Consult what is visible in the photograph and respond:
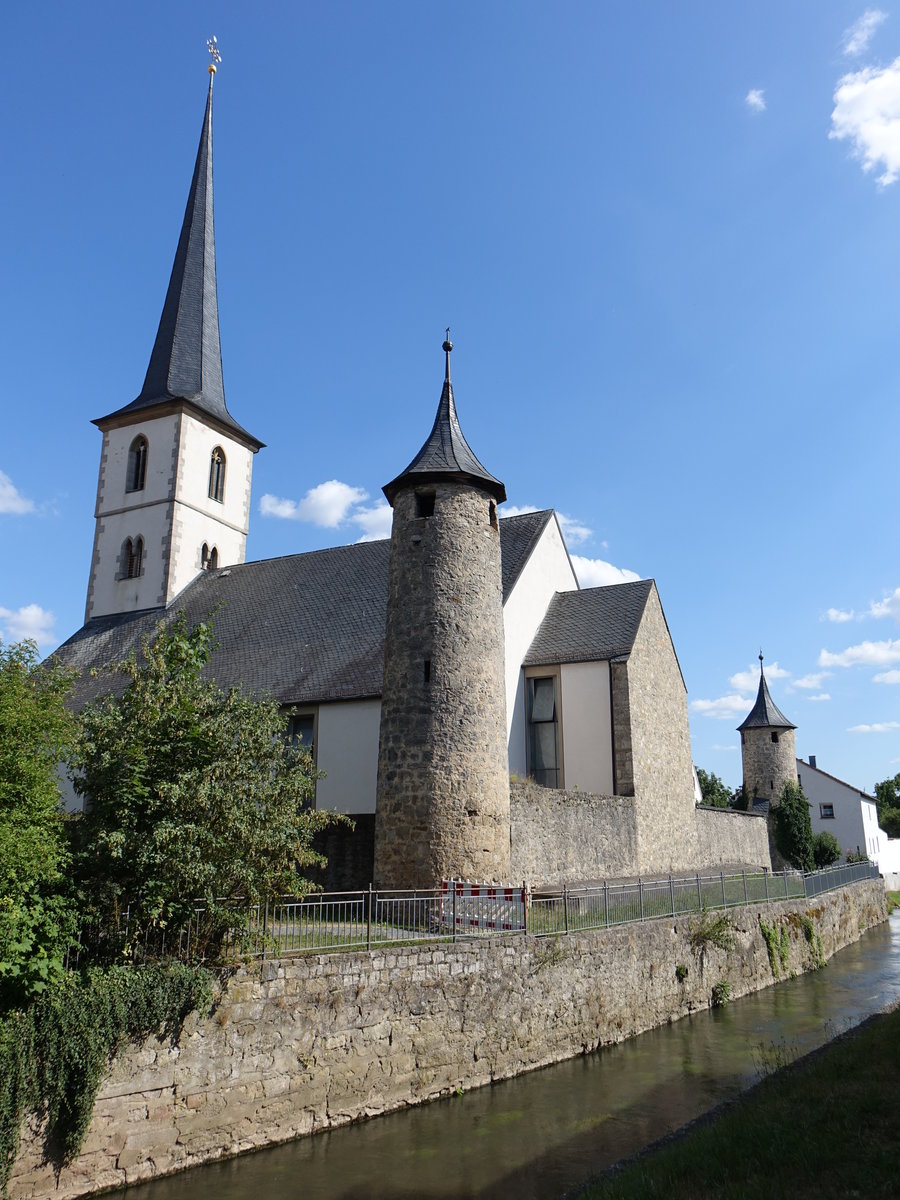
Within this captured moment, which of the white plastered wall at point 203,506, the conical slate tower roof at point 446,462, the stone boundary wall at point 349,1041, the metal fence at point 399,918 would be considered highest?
the white plastered wall at point 203,506

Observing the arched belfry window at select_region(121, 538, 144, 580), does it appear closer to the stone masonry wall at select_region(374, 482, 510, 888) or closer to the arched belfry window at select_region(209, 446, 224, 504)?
the arched belfry window at select_region(209, 446, 224, 504)

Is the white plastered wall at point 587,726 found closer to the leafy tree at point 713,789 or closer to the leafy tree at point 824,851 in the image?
the leafy tree at point 824,851

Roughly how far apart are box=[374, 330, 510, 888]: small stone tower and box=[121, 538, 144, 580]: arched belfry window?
17741 millimetres

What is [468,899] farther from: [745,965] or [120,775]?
[745,965]

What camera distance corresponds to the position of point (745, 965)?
19.3 m

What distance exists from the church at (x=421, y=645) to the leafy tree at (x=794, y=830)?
7.72m

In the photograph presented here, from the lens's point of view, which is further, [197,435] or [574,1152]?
[197,435]

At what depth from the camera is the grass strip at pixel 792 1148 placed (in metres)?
6.36

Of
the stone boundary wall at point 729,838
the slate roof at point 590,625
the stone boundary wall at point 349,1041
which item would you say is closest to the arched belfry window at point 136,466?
the slate roof at point 590,625

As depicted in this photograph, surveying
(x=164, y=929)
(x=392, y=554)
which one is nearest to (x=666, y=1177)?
(x=164, y=929)

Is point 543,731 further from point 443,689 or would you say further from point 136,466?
point 136,466

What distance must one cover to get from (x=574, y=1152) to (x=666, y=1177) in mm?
3240

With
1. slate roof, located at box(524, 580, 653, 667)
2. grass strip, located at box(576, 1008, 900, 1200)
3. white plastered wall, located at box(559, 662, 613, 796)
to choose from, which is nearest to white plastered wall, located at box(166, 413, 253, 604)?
slate roof, located at box(524, 580, 653, 667)

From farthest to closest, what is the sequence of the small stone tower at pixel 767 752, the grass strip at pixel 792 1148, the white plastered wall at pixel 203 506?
the small stone tower at pixel 767 752 → the white plastered wall at pixel 203 506 → the grass strip at pixel 792 1148
